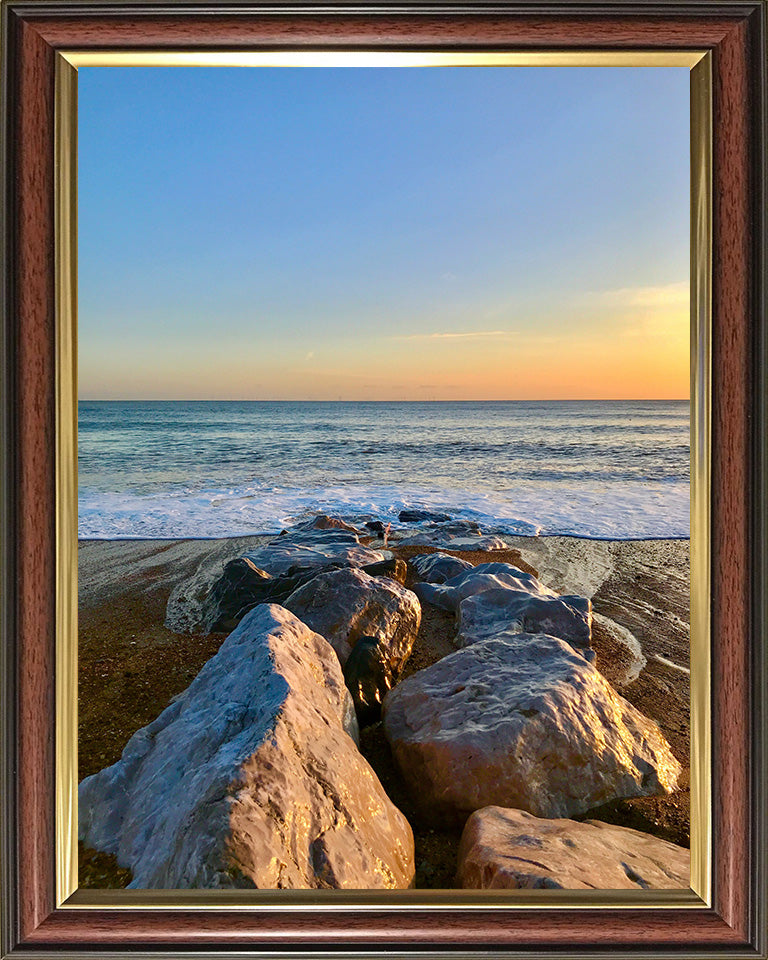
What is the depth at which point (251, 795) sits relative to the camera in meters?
0.98

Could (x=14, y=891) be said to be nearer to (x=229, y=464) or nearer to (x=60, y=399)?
(x=60, y=399)

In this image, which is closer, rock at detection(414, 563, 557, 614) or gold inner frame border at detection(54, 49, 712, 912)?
gold inner frame border at detection(54, 49, 712, 912)

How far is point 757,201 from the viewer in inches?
42.6

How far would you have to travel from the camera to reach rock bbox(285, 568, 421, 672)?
215cm

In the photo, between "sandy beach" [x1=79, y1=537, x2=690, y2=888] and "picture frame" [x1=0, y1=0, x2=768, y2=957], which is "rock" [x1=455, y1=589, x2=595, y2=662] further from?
"picture frame" [x1=0, y1=0, x2=768, y2=957]

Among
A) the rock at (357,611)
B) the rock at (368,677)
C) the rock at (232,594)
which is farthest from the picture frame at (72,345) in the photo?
the rock at (232,594)

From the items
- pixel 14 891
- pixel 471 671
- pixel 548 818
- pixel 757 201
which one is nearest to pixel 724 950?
pixel 548 818

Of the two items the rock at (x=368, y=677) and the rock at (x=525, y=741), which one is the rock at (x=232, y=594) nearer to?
the rock at (x=368, y=677)

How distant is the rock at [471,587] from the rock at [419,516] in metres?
2.01

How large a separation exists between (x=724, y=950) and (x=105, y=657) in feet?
6.45

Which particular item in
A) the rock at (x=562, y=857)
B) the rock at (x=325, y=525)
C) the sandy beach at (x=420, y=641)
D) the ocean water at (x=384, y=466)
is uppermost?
the ocean water at (x=384, y=466)

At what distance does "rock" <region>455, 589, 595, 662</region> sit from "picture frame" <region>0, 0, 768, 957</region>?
1200 millimetres

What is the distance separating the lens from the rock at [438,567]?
3.09 meters

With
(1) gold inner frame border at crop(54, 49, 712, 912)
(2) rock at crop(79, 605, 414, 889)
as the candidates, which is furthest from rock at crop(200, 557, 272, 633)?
(1) gold inner frame border at crop(54, 49, 712, 912)
